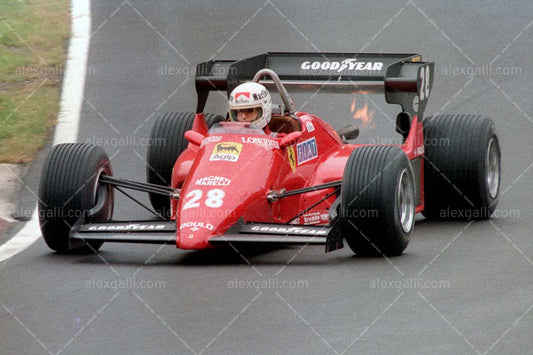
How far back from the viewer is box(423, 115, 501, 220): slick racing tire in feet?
38.5

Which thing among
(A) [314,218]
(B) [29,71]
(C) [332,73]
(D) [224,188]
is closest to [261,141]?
(D) [224,188]

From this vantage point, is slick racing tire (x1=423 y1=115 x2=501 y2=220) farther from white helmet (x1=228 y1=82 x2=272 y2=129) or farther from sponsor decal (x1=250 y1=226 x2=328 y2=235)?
sponsor decal (x1=250 y1=226 x2=328 y2=235)

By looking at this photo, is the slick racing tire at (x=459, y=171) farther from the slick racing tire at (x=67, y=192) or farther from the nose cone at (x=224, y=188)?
the slick racing tire at (x=67, y=192)

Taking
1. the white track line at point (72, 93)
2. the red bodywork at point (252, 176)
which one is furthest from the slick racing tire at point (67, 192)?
the red bodywork at point (252, 176)

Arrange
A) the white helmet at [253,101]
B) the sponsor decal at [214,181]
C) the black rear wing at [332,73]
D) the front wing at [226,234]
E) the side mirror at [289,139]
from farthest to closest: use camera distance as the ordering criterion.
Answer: the black rear wing at [332,73] → the white helmet at [253,101] → the side mirror at [289,139] → the sponsor decal at [214,181] → the front wing at [226,234]

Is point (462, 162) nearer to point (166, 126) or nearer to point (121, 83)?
point (166, 126)

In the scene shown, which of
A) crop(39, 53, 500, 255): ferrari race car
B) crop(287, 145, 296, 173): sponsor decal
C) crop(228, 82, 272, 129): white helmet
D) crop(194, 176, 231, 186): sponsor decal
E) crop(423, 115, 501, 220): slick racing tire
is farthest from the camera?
crop(423, 115, 501, 220): slick racing tire

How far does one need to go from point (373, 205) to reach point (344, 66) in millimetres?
2989

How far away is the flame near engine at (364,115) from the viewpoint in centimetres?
1672

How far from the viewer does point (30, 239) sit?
11000 mm

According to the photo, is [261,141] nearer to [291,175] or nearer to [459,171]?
A: [291,175]

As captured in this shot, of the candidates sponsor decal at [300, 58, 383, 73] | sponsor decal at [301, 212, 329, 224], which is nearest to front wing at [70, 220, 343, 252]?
sponsor decal at [301, 212, 329, 224]

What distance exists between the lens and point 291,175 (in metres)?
10.6

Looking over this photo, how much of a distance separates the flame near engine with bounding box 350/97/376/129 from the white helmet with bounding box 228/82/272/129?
5.79 m
